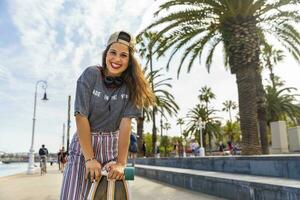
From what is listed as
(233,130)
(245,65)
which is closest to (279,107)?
(245,65)

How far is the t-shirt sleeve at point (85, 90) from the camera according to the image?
2.08 metres

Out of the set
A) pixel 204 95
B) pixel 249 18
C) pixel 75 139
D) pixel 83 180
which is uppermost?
pixel 204 95

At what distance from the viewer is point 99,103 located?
216 cm

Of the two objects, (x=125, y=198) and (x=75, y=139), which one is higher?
(x=75, y=139)

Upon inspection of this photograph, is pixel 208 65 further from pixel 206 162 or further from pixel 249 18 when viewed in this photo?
pixel 206 162

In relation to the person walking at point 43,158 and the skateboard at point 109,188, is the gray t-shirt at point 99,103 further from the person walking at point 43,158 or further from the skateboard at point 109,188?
the person walking at point 43,158

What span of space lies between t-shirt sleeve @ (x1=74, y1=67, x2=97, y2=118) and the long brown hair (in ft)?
0.66

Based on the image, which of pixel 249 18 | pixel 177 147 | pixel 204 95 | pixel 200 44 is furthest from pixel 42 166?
pixel 204 95

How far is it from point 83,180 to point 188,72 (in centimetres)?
1480

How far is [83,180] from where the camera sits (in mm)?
2045

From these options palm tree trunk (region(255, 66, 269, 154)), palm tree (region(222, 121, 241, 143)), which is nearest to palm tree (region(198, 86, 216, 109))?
palm tree (region(222, 121, 241, 143))

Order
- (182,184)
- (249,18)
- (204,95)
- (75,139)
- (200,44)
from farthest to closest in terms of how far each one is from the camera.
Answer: (204,95), (200,44), (249,18), (182,184), (75,139)

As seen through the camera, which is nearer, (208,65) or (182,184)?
(182,184)

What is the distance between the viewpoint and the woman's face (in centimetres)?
228
